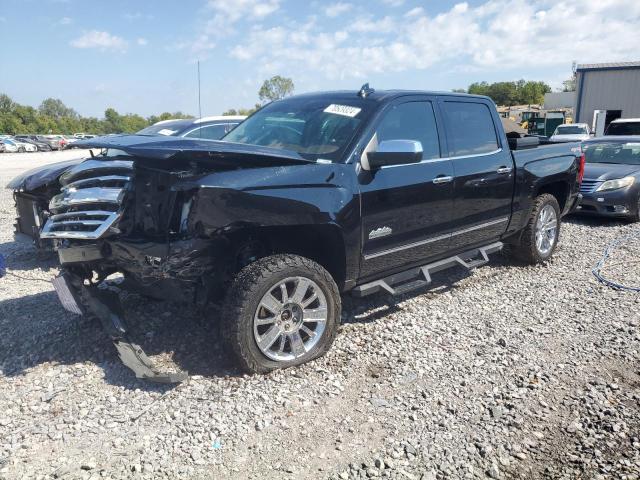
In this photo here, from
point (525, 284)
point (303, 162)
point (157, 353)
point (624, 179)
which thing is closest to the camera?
point (303, 162)

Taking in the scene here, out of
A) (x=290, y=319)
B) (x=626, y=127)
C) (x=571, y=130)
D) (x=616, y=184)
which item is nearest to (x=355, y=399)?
(x=290, y=319)

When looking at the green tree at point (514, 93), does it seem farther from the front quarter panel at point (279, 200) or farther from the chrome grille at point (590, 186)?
the front quarter panel at point (279, 200)

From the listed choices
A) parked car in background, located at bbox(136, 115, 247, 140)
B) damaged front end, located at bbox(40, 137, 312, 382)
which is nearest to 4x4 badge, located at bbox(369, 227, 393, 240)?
damaged front end, located at bbox(40, 137, 312, 382)

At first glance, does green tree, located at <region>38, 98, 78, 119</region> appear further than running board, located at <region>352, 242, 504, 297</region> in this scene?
Yes

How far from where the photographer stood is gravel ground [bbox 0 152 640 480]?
271 centimetres

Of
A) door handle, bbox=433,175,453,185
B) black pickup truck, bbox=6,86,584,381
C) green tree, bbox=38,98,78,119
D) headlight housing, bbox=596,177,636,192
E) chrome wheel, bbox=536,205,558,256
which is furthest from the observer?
green tree, bbox=38,98,78,119

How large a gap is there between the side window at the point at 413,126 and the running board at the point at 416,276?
96cm

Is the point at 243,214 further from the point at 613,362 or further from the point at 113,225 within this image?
the point at 613,362

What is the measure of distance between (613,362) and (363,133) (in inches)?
97.1

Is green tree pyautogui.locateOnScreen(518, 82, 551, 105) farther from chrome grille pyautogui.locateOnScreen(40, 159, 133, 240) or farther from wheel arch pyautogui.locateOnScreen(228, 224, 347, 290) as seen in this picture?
chrome grille pyautogui.locateOnScreen(40, 159, 133, 240)

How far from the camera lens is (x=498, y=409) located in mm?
3174

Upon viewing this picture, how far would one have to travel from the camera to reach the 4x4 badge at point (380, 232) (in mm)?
3939

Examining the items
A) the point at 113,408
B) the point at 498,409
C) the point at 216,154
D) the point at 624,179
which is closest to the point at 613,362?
the point at 498,409

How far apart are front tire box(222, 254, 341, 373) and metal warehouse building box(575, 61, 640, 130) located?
35.1m
